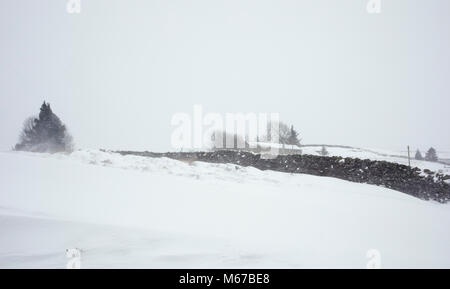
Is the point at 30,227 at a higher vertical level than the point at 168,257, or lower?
higher

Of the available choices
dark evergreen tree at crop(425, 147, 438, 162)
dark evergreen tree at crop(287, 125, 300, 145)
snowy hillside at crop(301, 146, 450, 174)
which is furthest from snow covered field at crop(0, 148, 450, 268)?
dark evergreen tree at crop(425, 147, 438, 162)

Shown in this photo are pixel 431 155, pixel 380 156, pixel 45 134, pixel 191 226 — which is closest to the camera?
pixel 191 226

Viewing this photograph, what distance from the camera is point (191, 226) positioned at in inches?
198

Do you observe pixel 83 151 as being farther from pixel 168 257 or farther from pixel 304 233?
pixel 304 233

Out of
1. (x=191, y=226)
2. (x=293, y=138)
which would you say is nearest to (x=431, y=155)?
(x=293, y=138)

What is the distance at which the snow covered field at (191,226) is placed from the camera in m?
4.17

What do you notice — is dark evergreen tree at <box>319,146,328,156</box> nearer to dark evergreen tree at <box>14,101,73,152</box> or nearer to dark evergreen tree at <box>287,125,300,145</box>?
dark evergreen tree at <box>287,125,300,145</box>

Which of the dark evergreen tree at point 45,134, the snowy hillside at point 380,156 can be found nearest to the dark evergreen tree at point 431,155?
the snowy hillside at point 380,156

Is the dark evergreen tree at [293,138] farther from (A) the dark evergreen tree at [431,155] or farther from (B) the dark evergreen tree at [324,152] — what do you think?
(A) the dark evergreen tree at [431,155]

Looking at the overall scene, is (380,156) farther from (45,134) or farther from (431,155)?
(45,134)
